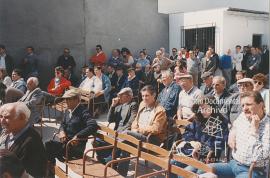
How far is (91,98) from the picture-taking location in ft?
27.1

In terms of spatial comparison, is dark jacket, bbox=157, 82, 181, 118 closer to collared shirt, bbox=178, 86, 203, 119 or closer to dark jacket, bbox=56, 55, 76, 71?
collared shirt, bbox=178, 86, 203, 119

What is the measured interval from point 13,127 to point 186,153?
1.87 meters

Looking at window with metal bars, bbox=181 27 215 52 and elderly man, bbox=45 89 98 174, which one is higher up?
window with metal bars, bbox=181 27 215 52

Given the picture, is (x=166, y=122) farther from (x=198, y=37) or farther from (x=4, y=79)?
(x=198, y=37)

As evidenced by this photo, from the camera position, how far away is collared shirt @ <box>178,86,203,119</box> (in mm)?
5512

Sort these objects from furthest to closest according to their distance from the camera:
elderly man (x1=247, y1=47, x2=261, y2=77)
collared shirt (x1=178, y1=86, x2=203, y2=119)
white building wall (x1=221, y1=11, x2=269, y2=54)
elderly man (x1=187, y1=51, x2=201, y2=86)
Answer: white building wall (x1=221, y1=11, x2=269, y2=54) → elderly man (x1=247, y1=47, x2=261, y2=77) → elderly man (x1=187, y1=51, x2=201, y2=86) → collared shirt (x1=178, y1=86, x2=203, y2=119)

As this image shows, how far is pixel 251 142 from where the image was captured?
341 centimetres

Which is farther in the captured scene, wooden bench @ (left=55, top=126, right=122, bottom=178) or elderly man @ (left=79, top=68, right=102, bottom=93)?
elderly man @ (left=79, top=68, right=102, bottom=93)

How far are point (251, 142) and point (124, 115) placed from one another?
7.45 feet

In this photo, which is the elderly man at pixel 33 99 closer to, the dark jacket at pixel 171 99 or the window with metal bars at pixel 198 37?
the dark jacket at pixel 171 99

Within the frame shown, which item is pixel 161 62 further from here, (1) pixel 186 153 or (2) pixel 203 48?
(1) pixel 186 153

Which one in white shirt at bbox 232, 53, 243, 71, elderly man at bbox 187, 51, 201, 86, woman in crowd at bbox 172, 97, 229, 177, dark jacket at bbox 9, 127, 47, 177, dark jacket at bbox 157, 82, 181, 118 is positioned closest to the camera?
dark jacket at bbox 9, 127, 47, 177

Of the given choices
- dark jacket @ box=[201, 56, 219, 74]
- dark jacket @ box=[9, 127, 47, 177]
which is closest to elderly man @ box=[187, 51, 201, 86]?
dark jacket @ box=[201, 56, 219, 74]

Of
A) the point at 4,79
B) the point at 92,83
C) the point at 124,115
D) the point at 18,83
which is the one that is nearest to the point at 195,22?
the point at 92,83
